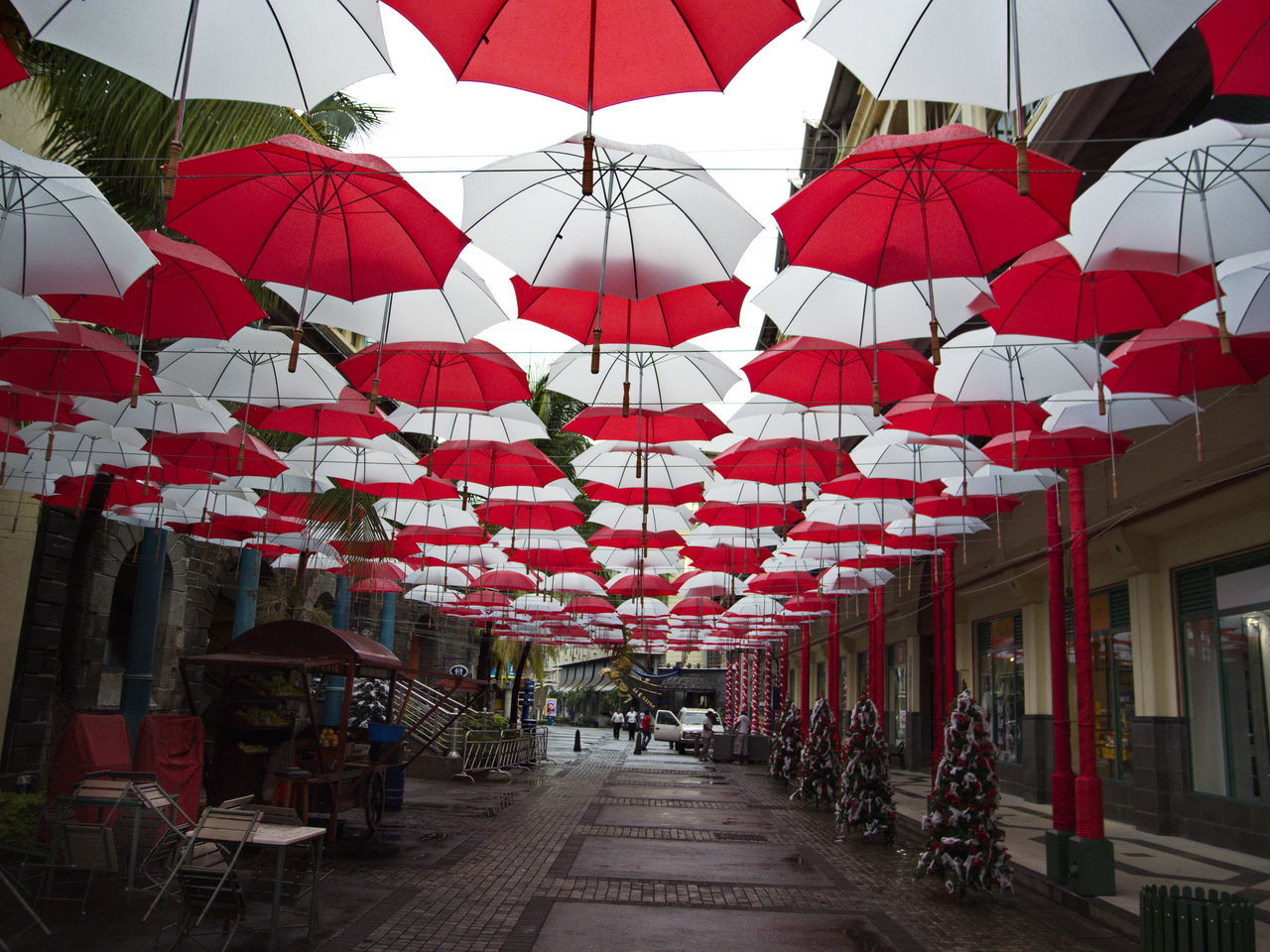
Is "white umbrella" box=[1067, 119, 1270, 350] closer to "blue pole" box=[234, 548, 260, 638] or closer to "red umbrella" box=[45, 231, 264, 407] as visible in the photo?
"red umbrella" box=[45, 231, 264, 407]

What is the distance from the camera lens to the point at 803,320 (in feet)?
33.6

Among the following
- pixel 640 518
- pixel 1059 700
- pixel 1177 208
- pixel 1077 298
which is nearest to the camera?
pixel 1177 208

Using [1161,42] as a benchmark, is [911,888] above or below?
below

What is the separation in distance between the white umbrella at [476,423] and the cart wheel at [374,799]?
5.30 metres

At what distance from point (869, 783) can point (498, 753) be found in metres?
14.4

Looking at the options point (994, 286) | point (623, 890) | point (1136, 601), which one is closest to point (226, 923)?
point (623, 890)

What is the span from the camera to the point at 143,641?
62.0 feet

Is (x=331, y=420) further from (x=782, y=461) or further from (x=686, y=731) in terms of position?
(x=686, y=731)

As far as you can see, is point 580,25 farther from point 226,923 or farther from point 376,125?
point 376,125

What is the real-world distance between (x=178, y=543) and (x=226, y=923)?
1681 cm

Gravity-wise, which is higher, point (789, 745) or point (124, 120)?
point (124, 120)

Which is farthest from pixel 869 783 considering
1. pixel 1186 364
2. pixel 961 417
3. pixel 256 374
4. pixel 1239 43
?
pixel 1239 43

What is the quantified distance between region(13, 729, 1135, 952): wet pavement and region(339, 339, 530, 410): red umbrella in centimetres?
587

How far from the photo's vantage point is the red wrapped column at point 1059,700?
1185cm
